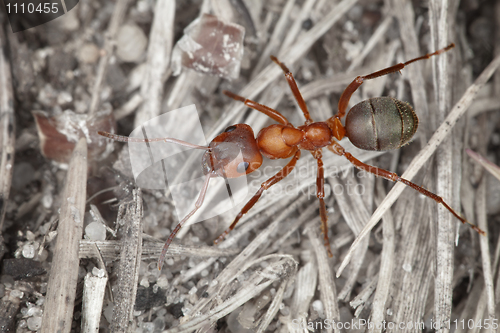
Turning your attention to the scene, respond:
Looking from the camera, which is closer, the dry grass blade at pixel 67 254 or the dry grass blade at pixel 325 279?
the dry grass blade at pixel 67 254

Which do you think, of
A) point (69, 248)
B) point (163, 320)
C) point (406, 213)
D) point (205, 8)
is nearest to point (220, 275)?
point (163, 320)

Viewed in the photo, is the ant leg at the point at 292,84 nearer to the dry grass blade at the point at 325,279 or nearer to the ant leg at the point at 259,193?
the ant leg at the point at 259,193

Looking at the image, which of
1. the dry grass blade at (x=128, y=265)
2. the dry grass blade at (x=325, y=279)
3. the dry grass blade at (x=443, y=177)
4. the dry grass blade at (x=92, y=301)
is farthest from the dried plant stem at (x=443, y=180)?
the dry grass blade at (x=92, y=301)

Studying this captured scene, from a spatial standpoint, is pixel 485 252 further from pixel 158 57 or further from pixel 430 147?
pixel 158 57

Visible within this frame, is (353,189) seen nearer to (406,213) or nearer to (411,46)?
(406,213)

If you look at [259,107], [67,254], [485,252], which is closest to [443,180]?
[485,252]

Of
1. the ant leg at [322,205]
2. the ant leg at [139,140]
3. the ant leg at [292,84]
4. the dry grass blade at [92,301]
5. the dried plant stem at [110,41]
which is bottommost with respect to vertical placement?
the dry grass blade at [92,301]
